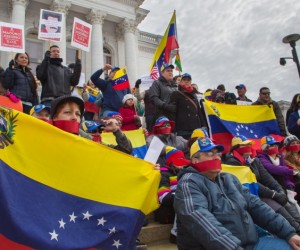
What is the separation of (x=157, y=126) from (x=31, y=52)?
17.6 m

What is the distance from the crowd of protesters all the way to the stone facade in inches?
494

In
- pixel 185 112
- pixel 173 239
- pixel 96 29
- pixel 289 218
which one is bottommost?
pixel 173 239

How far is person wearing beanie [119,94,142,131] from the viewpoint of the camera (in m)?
6.91

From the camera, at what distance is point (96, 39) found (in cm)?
2239

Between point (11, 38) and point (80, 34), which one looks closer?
point (11, 38)

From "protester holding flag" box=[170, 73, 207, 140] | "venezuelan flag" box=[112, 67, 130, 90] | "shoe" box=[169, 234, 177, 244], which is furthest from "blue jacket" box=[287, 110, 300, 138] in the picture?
"shoe" box=[169, 234, 177, 244]

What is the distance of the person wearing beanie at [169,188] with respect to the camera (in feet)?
14.8

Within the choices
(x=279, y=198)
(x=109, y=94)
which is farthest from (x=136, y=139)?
(x=279, y=198)

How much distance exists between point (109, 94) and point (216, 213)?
522 cm

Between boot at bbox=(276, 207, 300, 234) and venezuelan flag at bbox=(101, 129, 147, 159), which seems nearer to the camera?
boot at bbox=(276, 207, 300, 234)

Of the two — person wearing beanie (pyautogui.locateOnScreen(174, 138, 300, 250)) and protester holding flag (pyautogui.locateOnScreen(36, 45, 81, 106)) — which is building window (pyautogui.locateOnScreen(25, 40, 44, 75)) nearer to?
protester holding flag (pyautogui.locateOnScreen(36, 45, 81, 106))

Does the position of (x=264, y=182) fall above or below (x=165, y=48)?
below

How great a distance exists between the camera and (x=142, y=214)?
283 cm

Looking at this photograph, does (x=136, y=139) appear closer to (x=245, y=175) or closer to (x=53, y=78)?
(x=53, y=78)
